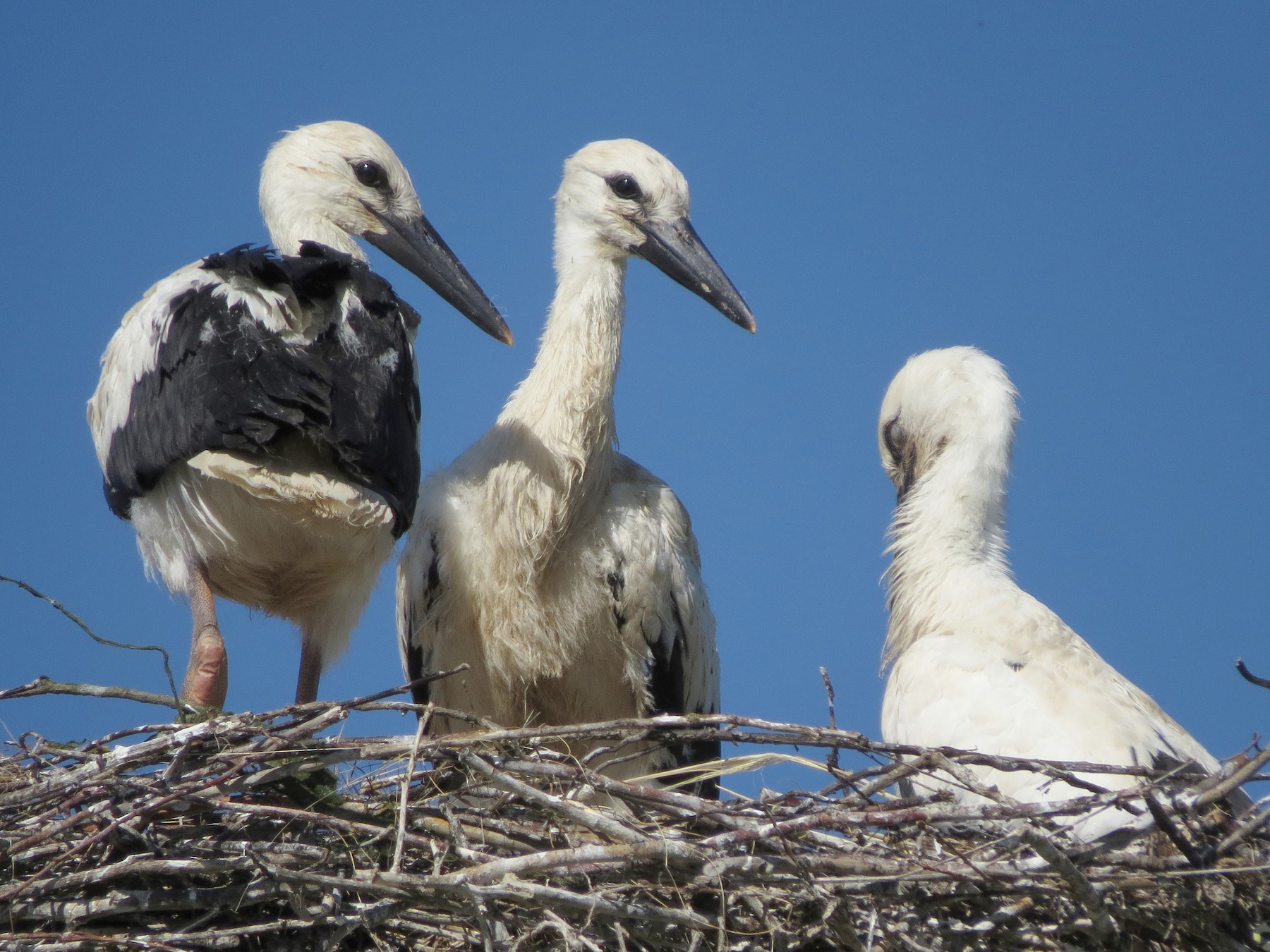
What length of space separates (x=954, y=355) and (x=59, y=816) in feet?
10.9

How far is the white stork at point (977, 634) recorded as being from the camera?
4.19 meters

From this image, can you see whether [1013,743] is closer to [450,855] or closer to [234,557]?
[450,855]

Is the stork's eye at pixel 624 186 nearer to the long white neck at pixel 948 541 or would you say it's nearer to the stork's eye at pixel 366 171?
the stork's eye at pixel 366 171

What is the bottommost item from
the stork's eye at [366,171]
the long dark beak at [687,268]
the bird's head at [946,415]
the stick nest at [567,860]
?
the stick nest at [567,860]

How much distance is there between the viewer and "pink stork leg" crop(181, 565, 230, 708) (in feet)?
14.3

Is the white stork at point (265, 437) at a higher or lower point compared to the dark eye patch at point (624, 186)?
lower

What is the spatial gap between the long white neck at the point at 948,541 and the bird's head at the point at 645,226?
0.80 metres

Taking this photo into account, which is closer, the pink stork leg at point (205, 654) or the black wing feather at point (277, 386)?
the black wing feather at point (277, 386)

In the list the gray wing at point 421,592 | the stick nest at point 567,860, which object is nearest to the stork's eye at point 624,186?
the gray wing at point 421,592

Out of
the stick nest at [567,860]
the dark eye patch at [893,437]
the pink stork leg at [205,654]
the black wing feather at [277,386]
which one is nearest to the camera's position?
the stick nest at [567,860]

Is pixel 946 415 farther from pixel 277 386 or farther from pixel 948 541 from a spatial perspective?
pixel 277 386

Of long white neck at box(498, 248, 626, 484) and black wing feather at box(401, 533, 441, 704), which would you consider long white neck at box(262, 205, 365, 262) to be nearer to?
long white neck at box(498, 248, 626, 484)

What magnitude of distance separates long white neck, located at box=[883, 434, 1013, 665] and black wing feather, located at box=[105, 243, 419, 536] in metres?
1.61

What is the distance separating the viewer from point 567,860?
3283 mm
